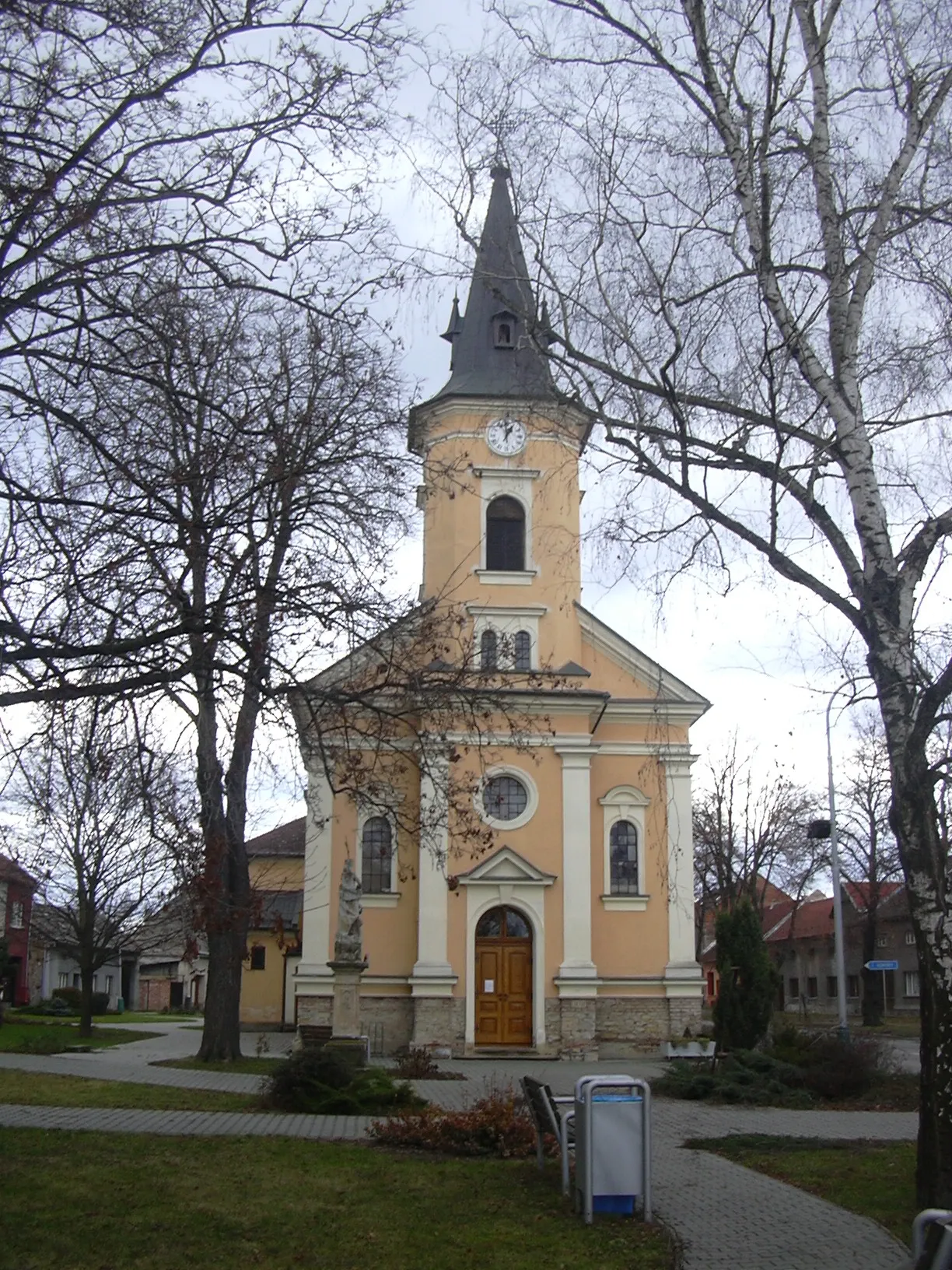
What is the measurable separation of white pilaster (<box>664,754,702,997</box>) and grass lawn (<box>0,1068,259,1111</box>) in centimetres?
1404

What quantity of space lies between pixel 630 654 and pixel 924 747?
23.3 meters

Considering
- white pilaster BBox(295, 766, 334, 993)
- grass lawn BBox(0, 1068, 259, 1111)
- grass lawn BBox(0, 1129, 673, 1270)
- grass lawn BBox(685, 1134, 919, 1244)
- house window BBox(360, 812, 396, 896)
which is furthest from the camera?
house window BBox(360, 812, 396, 896)

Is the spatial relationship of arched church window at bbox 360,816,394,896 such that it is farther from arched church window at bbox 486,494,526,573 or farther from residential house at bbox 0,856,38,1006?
residential house at bbox 0,856,38,1006

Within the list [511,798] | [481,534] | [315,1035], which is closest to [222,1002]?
[315,1035]

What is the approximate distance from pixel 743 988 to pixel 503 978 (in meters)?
6.08

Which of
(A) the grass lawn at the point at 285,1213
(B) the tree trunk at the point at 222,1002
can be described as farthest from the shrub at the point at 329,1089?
(B) the tree trunk at the point at 222,1002

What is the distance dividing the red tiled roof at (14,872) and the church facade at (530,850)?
709cm

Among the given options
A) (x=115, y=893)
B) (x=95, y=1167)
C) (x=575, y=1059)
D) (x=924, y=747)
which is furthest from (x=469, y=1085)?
(x=115, y=893)

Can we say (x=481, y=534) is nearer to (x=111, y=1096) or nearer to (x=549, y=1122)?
(x=111, y=1096)

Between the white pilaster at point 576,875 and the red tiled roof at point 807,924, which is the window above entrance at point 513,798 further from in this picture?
the red tiled roof at point 807,924

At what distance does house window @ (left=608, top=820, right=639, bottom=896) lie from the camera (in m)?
31.5

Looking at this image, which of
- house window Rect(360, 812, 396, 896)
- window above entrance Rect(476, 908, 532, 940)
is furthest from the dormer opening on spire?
window above entrance Rect(476, 908, 532, 940)

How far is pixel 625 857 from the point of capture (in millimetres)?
31750

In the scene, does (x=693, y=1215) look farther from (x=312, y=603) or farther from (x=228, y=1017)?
(x=228, y=1017)
